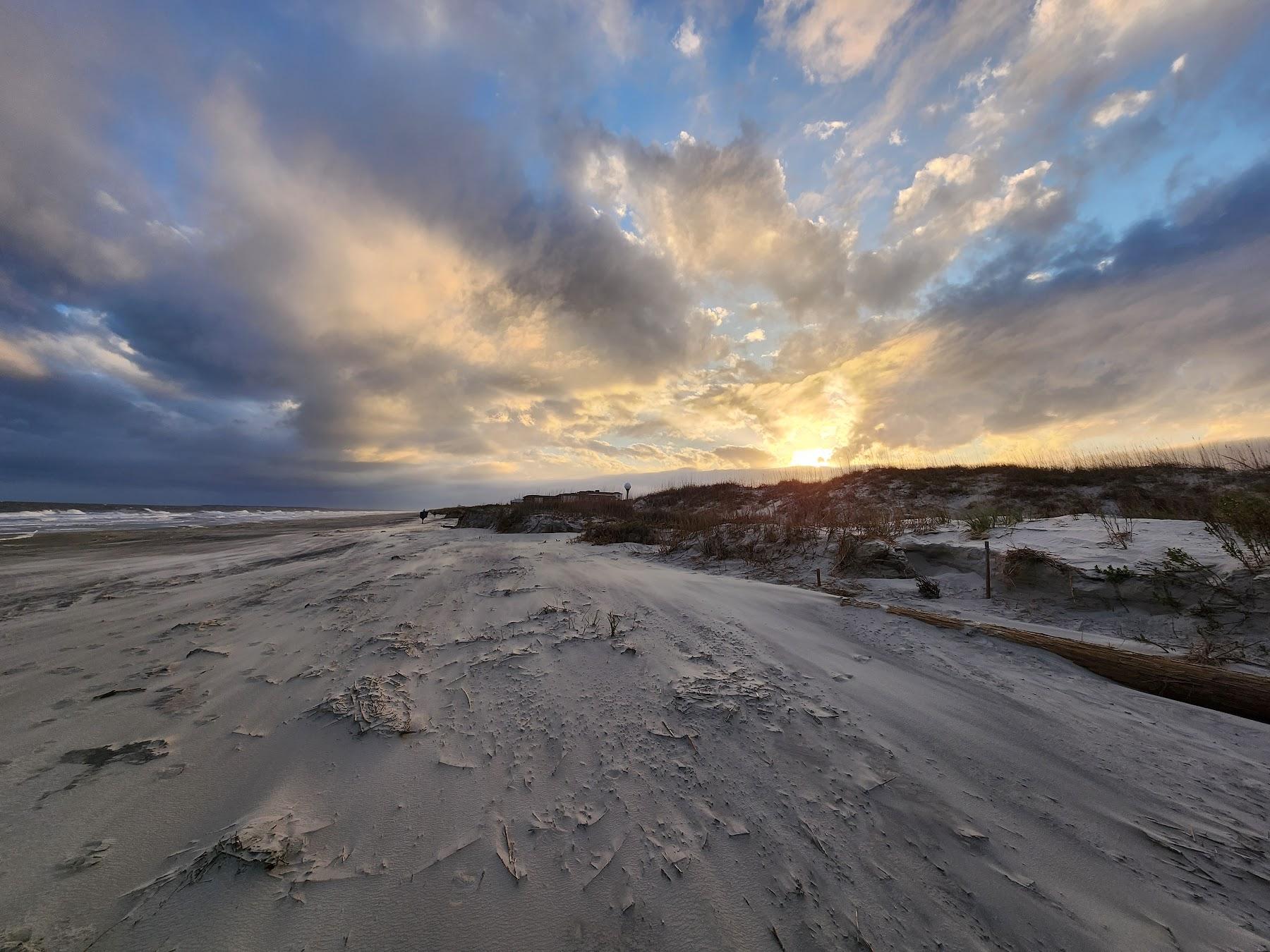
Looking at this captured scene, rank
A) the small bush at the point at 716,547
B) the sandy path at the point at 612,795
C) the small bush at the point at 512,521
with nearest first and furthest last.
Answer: the sandy path at the point at 612,795, the small bush at the point at 716,547, the small bush at the point at 512,521

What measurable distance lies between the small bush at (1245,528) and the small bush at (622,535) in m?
8.41

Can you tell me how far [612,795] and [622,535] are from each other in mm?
8968

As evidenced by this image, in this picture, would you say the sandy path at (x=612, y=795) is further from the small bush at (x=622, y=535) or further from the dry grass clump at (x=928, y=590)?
the small bush at (x=622, y=535)

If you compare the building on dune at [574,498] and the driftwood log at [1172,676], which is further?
the building on dune at [574,498]

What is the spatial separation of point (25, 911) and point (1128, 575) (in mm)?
7986

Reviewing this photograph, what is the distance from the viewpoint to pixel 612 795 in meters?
2.06

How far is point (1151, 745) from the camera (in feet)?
8.27

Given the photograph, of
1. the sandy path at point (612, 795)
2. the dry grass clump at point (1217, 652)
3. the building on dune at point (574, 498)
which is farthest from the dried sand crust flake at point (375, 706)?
the building on dune at point (574, 498)

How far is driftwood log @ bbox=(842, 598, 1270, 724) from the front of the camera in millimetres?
2832

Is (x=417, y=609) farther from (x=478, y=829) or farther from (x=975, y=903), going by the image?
(x=975, y=903)

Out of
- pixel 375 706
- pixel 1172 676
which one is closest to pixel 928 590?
pixel 1172 676

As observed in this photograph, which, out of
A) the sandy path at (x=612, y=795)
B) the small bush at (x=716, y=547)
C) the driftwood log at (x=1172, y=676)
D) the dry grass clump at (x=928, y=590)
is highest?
the small bush at (x=716, y=547)

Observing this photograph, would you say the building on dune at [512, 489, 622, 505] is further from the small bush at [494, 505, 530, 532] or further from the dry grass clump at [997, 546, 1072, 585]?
the dry grass clump at [997, 546, 1072, 585]

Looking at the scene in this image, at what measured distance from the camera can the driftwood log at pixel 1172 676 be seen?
111 inches
